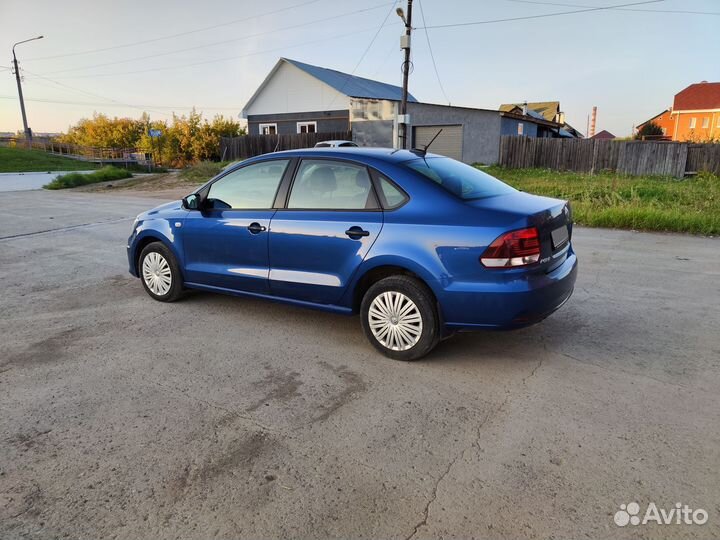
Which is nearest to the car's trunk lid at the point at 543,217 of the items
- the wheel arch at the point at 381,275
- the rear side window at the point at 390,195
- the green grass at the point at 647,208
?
the rear side window at the point at 390,195

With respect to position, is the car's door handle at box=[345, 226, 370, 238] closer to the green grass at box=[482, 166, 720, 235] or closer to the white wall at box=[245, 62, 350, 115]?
the green grass at box=[482, 166, 720, 235]

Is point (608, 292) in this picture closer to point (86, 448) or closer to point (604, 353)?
point (604, 353)

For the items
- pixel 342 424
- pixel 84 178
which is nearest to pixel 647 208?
pixel 342 424

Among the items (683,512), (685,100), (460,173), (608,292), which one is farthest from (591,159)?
(685,100)

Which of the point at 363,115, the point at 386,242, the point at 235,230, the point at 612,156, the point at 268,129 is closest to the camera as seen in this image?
the point at 386,242

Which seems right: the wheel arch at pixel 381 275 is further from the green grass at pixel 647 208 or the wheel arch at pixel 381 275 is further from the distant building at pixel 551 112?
the distant building at pixel 551 112

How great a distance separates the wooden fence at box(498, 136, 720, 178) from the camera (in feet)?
68.2

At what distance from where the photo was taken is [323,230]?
169 inches

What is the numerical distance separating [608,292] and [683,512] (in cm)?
381

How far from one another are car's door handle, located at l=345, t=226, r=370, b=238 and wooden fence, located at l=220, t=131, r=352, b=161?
25.0 m

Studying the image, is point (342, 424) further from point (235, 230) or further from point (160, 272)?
point (160, 272)

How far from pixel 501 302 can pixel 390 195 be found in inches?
47.3

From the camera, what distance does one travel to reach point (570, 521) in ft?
7.70

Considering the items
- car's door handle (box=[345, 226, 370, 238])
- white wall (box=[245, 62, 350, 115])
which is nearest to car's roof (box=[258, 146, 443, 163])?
car's door handle (box=[345, 226, 370, 238])
